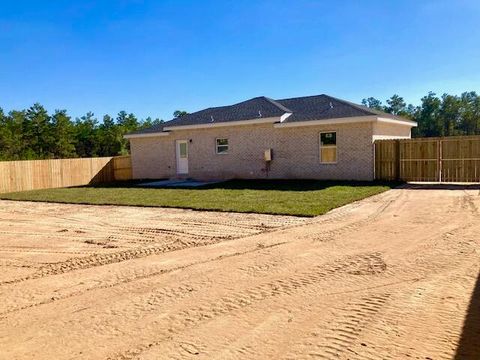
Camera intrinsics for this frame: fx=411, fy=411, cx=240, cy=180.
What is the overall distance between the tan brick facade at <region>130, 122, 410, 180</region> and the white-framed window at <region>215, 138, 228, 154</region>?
0.23 m

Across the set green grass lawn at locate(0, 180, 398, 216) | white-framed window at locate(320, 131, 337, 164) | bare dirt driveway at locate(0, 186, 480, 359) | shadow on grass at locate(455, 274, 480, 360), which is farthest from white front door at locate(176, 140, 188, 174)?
shadow on grass at locate(455, 274, 480, 360)

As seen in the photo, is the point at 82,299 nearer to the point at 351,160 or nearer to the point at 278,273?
the point at 278,273

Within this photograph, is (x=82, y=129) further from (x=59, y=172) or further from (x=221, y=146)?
(x=221, y=146)

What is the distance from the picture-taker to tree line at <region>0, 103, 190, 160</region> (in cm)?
3997

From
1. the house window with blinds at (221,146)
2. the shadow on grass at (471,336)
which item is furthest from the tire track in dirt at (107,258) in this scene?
the house window with blinds at (221,146)

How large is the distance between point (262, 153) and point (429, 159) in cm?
772

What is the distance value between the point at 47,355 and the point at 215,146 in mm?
19236

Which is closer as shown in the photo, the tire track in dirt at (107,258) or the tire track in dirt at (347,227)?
the tire track in dirt at (107,258)

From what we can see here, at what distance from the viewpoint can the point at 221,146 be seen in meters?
22.4

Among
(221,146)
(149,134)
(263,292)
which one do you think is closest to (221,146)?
(221,146)

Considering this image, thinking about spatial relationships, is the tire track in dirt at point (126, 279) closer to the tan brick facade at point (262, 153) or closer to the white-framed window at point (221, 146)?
the tan brick facade at point (262, 153)

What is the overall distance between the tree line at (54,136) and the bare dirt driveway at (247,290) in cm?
3359

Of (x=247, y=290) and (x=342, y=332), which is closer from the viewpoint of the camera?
(x=342, y=332)

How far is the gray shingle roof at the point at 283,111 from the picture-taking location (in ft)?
62.7
